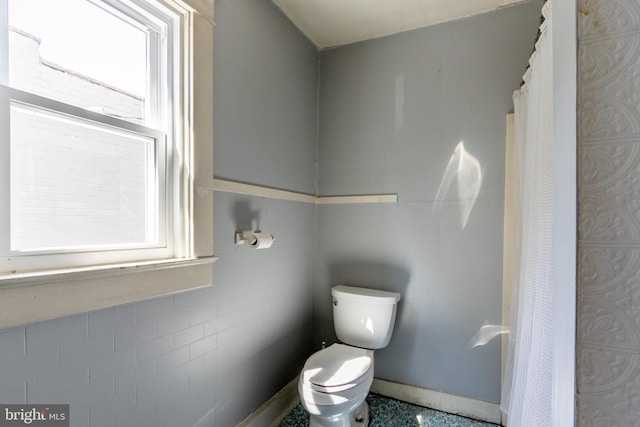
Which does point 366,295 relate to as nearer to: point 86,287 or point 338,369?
point 338,369

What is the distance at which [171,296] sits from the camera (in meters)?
1.18

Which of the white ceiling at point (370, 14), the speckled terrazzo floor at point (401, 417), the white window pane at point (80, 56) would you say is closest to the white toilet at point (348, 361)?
the speckled terrazzo floor at point (401, 417)

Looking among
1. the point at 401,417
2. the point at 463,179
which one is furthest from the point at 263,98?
the point at 401,417

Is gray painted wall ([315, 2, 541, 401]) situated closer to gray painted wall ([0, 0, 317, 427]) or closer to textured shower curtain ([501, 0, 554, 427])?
gray painted wall ([0, 0, 317, 427])

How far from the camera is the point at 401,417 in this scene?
1794 millimetres

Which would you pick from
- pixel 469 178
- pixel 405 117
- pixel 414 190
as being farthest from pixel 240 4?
pixel 469 178

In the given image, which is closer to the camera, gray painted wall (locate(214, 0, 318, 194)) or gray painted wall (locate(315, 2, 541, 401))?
gray painted wall (locate(214, 0, 318, 194))

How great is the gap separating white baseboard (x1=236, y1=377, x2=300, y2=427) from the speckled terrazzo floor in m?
0.04

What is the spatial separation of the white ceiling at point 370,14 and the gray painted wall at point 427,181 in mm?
63

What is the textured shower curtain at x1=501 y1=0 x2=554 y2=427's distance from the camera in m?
0.94

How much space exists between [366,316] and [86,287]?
1462 mm

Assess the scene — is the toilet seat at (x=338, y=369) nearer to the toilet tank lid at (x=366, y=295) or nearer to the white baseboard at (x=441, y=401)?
the toilet tank lid at (x=366, y=295)

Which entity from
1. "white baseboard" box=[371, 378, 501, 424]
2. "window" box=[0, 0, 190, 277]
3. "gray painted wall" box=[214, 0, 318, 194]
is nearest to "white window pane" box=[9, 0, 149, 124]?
"window" box=[0, 0, 190, 277]

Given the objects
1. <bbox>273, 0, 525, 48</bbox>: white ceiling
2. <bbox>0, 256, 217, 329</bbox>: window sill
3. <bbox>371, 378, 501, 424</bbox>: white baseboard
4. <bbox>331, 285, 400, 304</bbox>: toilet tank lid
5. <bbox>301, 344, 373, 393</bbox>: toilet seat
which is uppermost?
<bbox>273, 0, 525, 48</bbox>: white ceiling
